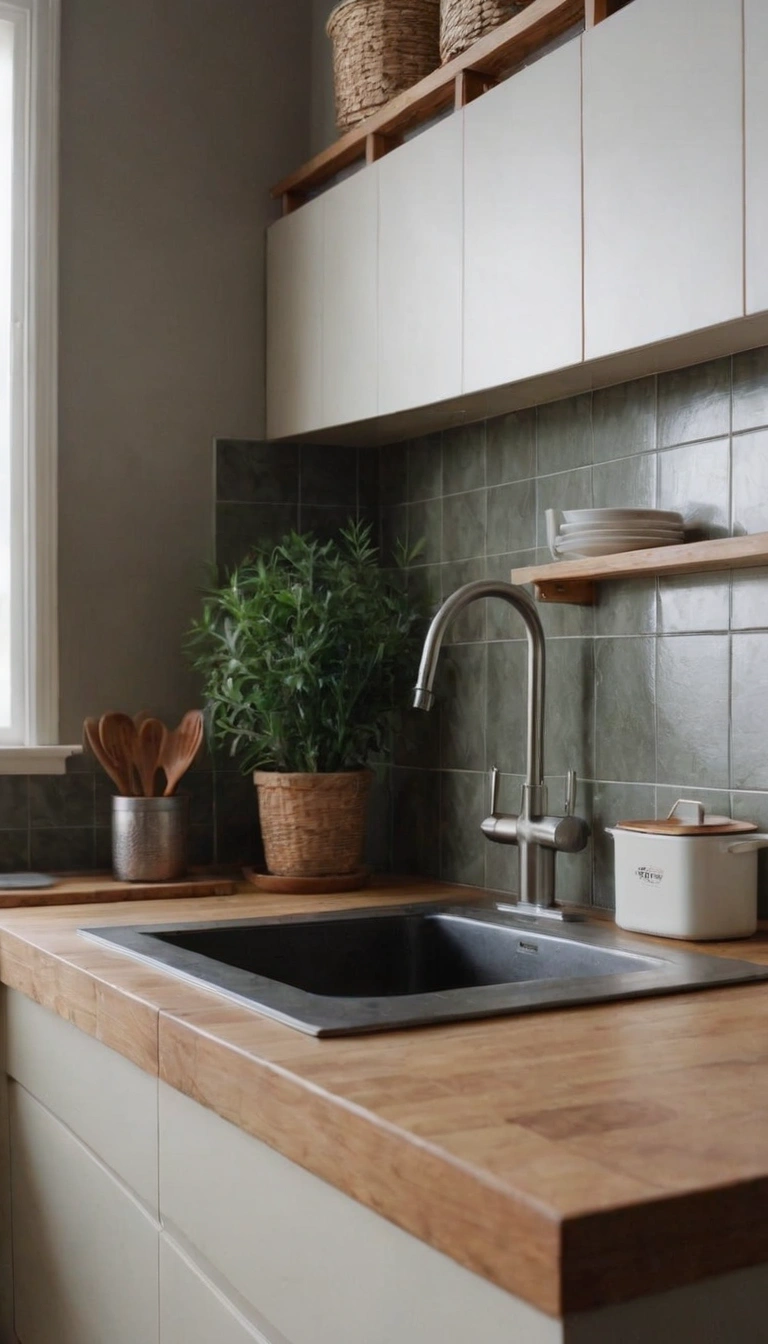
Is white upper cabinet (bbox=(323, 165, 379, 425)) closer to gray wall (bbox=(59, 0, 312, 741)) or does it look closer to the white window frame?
gray wall (bbox=(59, 0, 312, 741))

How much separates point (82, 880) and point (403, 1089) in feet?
4.59

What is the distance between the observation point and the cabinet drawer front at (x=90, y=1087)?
4.85ft

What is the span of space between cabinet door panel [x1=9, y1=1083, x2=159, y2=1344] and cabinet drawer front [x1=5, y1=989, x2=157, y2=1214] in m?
Answer: 0.03

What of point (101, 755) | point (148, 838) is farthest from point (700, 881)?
point (101, 755)

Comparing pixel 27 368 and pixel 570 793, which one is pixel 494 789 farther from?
pixel 27 368

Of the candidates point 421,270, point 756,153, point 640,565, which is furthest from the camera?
point 421,270

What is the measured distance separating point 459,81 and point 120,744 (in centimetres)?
122

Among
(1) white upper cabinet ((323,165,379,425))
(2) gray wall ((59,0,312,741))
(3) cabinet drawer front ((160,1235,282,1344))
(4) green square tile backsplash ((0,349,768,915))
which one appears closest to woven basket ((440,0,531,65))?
(1) white upper cabinet ((323,165,379,425))

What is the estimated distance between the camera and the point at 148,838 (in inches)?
93.0

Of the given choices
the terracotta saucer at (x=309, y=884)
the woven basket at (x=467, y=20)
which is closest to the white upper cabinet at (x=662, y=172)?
the woven basket at (x=467, y=20)

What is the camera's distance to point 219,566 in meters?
2.66

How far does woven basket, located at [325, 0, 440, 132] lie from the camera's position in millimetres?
2320

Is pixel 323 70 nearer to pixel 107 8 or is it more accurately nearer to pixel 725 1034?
pixel 107 8

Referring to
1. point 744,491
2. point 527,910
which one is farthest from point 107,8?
point 527,910
